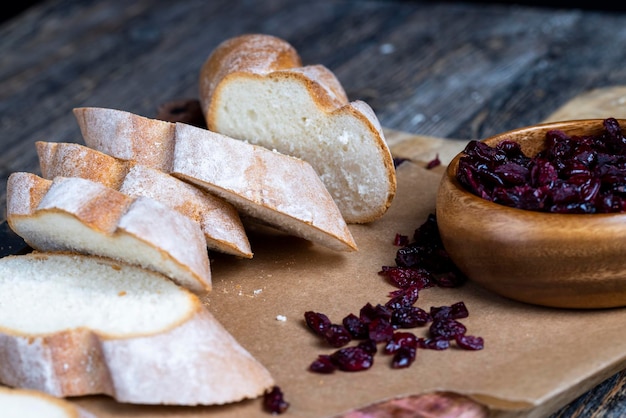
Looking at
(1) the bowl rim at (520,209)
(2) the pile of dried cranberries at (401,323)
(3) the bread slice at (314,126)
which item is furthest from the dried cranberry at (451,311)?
(3) the bread slice at (314,126)

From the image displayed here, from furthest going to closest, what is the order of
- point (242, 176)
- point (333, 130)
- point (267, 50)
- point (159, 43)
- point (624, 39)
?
point (159, 43)
point (624, 39)
point (267, 50)
point (333, 130)
point (242, 176)

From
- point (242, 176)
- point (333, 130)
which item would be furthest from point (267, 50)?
point (242, 176)

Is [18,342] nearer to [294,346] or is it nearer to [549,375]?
[294,346]

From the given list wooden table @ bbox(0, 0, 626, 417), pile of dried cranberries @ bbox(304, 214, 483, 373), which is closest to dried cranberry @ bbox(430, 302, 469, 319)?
pile of dried cranberries @ bbox(304, 214, 483, 373)

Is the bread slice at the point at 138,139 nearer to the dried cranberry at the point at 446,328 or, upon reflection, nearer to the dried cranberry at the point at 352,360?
the dried cranberry at the point at 352,360

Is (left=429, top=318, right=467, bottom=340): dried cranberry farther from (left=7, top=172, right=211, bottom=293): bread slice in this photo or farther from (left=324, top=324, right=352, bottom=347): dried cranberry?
(left=7, top=172, right=211, bottom=293): bread slice

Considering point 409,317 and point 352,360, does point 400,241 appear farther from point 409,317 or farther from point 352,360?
point 352,360

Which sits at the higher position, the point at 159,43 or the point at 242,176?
the point at 242,176
